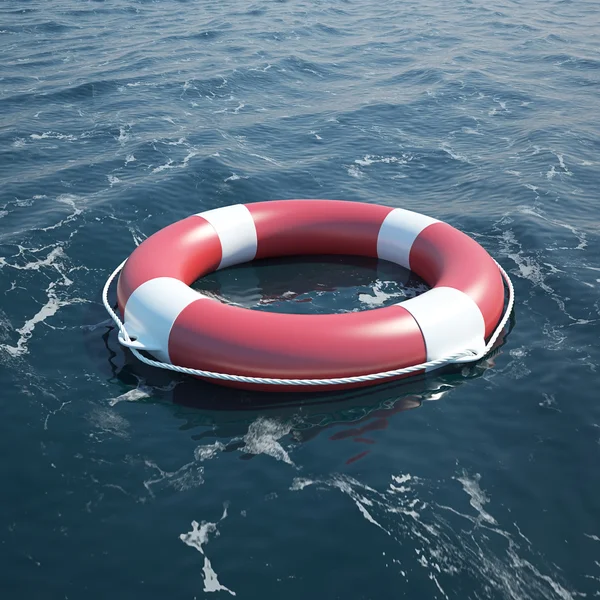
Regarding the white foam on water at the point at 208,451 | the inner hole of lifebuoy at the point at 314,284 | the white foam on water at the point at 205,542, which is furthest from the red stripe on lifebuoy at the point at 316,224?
the white foam on water at the point at 205,542

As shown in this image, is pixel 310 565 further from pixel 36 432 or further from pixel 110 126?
pixel 110 126

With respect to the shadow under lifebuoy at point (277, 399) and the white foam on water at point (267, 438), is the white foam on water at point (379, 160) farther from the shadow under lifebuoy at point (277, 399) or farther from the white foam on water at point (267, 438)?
the white foam on water at point (267, 438)

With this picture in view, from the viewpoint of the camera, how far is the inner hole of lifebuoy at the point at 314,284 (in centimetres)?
714

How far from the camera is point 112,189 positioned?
955 centimetres

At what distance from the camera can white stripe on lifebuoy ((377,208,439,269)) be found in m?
7.34

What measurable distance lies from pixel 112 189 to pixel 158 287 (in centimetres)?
388

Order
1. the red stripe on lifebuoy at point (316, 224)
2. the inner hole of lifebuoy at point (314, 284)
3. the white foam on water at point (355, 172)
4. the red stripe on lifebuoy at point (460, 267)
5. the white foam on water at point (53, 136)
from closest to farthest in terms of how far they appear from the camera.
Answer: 1. the red stripe on lifebuoy at point (460, 267)
2. the inner hole of lifebuoy at point (314, 284)
3. the red stripe on lifebuoy at point (316, 224)
4. the white foam on water at point (355, 172)
5. the white foam on water at point (53, 136)

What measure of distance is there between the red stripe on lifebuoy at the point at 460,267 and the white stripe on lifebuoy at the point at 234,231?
1706mm

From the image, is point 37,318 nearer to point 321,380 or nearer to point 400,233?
point 321,380

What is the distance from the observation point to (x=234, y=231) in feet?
24.2

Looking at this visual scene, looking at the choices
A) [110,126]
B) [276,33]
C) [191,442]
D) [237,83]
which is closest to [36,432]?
[191,442]

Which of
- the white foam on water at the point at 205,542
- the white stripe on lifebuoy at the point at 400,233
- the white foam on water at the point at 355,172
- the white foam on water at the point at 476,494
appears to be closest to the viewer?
the white foam on water at the point at 205,542

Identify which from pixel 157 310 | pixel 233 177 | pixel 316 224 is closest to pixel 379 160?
pixel 233 177

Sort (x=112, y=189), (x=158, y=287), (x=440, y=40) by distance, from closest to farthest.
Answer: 1. (x=158, y=287)
2. (x=112, y=189)
3. (x=440, y=40)
